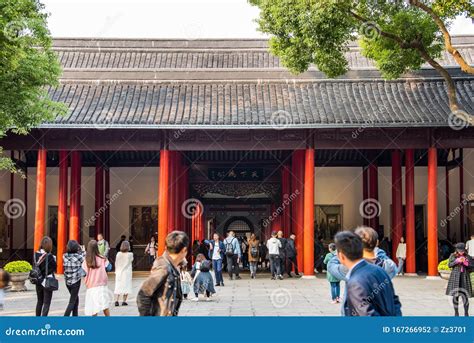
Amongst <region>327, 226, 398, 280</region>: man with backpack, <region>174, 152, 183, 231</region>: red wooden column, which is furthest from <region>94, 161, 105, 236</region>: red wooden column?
<region>327, 226, 398, 280</region>: man with backpack

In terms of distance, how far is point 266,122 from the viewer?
19.2m

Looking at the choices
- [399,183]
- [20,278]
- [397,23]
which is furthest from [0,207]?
[397,23]

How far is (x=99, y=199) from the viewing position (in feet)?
81.3

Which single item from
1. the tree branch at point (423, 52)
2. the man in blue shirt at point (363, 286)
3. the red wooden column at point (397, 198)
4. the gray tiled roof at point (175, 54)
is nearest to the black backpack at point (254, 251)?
the red wooden column at point (397, 198)

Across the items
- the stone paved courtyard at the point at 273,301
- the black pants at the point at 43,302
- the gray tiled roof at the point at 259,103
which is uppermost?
the gray tiled roof at the point at 259,103

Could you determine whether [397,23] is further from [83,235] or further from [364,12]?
[83,235]

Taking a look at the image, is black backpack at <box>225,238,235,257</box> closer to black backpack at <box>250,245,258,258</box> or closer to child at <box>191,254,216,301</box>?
black backpack at <box>250,245,258,258</box>

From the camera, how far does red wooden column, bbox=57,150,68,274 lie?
20.6 meters

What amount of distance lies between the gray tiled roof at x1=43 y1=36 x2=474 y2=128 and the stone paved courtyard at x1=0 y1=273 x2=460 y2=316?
450cm

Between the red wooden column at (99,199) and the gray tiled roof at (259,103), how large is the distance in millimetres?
3991

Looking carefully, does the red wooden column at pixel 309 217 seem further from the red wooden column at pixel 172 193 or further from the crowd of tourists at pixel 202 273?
the red wooden column at pixel 172 193

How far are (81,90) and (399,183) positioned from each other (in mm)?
10658

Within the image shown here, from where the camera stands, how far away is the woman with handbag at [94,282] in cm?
976

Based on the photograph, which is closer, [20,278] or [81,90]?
[20,278]
